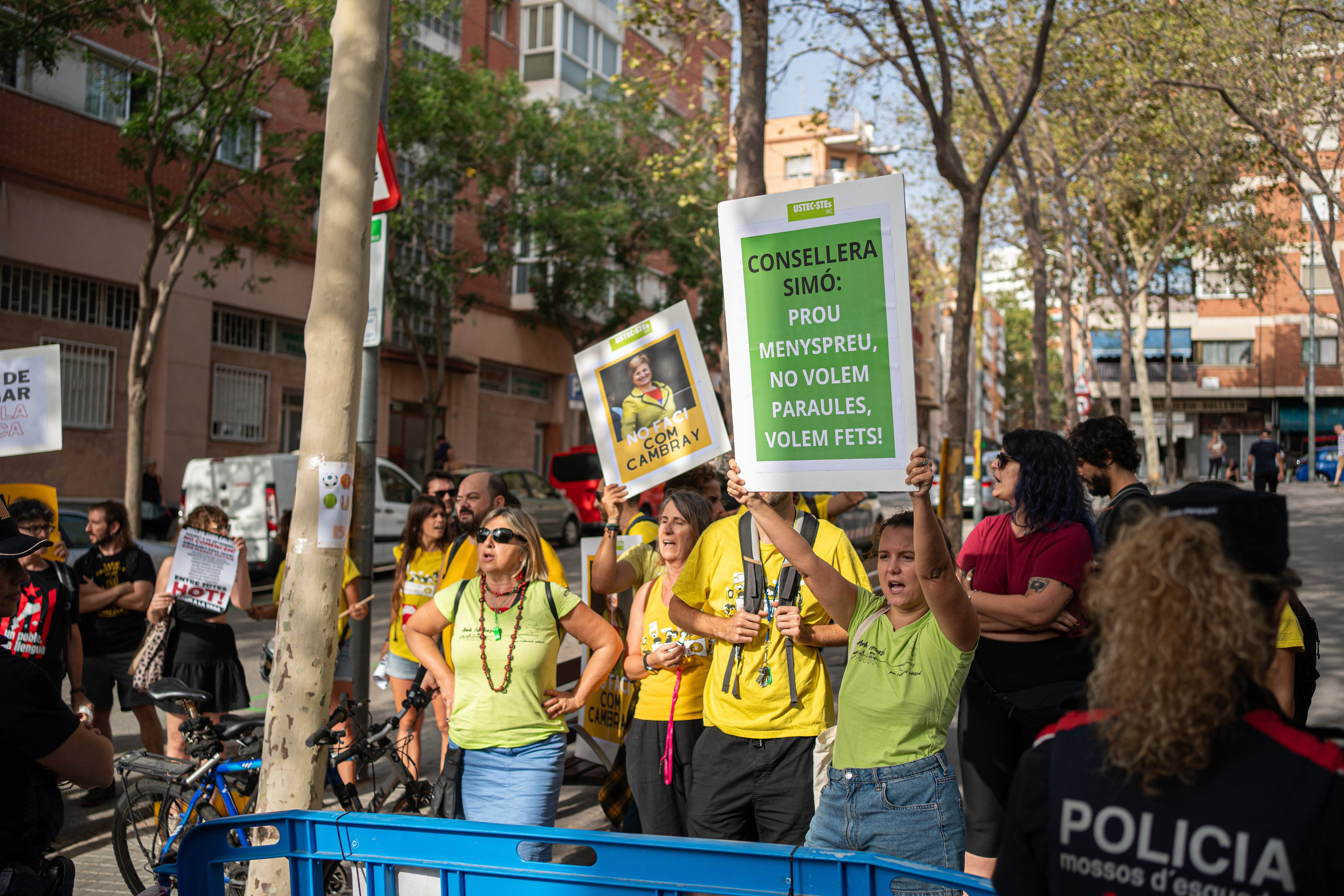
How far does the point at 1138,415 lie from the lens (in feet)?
198

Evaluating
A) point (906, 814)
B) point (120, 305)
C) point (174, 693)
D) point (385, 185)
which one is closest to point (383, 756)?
point (174, 693)

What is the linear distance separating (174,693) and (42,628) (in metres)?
0.75

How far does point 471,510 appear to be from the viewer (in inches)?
246

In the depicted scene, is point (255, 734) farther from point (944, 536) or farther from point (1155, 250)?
point (1155, 250)

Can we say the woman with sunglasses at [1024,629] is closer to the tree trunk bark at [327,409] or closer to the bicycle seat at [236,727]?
the tree trunk bark at [327,409]

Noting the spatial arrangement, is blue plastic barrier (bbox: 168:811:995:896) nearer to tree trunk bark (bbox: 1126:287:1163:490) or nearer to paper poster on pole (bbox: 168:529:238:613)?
paper poster on pole (bbox: 168:529:238:613)

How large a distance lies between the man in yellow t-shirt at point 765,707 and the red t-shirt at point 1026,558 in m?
0.47

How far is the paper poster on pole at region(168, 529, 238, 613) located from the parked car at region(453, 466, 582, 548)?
12978mm

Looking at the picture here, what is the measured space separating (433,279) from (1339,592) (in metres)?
18.4

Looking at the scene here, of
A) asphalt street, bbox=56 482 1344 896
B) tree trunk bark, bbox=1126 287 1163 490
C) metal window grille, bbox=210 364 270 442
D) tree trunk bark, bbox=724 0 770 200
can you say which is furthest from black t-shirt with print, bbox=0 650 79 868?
tree trunk bark, bbox=1126 287 1163 490

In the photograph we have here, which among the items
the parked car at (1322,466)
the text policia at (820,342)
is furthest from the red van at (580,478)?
the parked car at (1322,466)

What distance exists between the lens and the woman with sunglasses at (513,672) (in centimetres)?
422

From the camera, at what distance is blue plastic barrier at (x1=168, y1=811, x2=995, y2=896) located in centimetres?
234

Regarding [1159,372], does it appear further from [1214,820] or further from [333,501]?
[1214,820]
